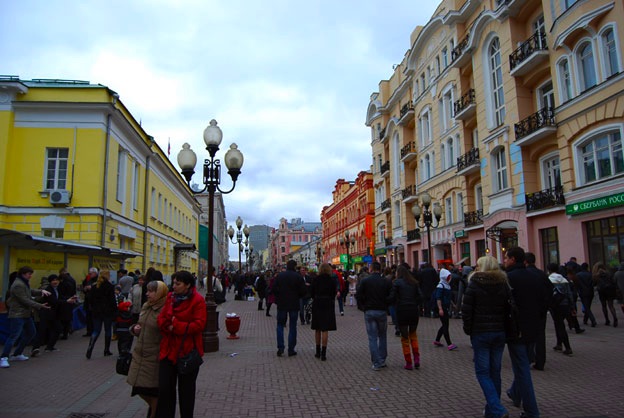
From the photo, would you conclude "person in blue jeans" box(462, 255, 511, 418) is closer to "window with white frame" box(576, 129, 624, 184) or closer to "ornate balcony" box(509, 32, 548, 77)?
"window with white frame" box(576, 129, 624, 184)

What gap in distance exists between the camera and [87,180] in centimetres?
1944

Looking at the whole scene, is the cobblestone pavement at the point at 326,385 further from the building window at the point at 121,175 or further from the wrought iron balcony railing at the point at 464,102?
the wrought iron balcony railing at the point at 464,102

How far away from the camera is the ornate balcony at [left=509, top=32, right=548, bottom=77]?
61.8ft

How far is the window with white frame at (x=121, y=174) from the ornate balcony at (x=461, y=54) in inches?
748

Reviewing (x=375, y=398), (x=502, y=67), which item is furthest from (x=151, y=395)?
(x=502, y=67)

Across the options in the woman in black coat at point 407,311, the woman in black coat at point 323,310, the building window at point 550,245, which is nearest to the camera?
the woman in black coat at point 407,311

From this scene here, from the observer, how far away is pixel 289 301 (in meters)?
9.83

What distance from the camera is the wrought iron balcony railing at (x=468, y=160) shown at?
81.0 feet

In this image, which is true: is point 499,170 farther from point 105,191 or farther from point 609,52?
point 105,191

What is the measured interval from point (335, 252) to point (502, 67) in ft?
162

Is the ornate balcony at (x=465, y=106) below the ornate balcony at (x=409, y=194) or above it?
above

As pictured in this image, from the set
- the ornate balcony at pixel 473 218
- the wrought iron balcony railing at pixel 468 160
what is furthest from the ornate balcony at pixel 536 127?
the ornate balcony at pixel 473 218

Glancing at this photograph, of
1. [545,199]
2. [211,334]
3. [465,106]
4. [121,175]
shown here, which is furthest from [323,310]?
[465,106]

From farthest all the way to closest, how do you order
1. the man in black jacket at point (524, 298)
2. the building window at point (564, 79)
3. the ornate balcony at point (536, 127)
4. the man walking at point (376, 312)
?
1. the ornate balcony at point (536, 127)
2. the building window at point (564, 79)
3. the man walking at point (376, 312)
4. the man in black jacket at point (524, 298)
